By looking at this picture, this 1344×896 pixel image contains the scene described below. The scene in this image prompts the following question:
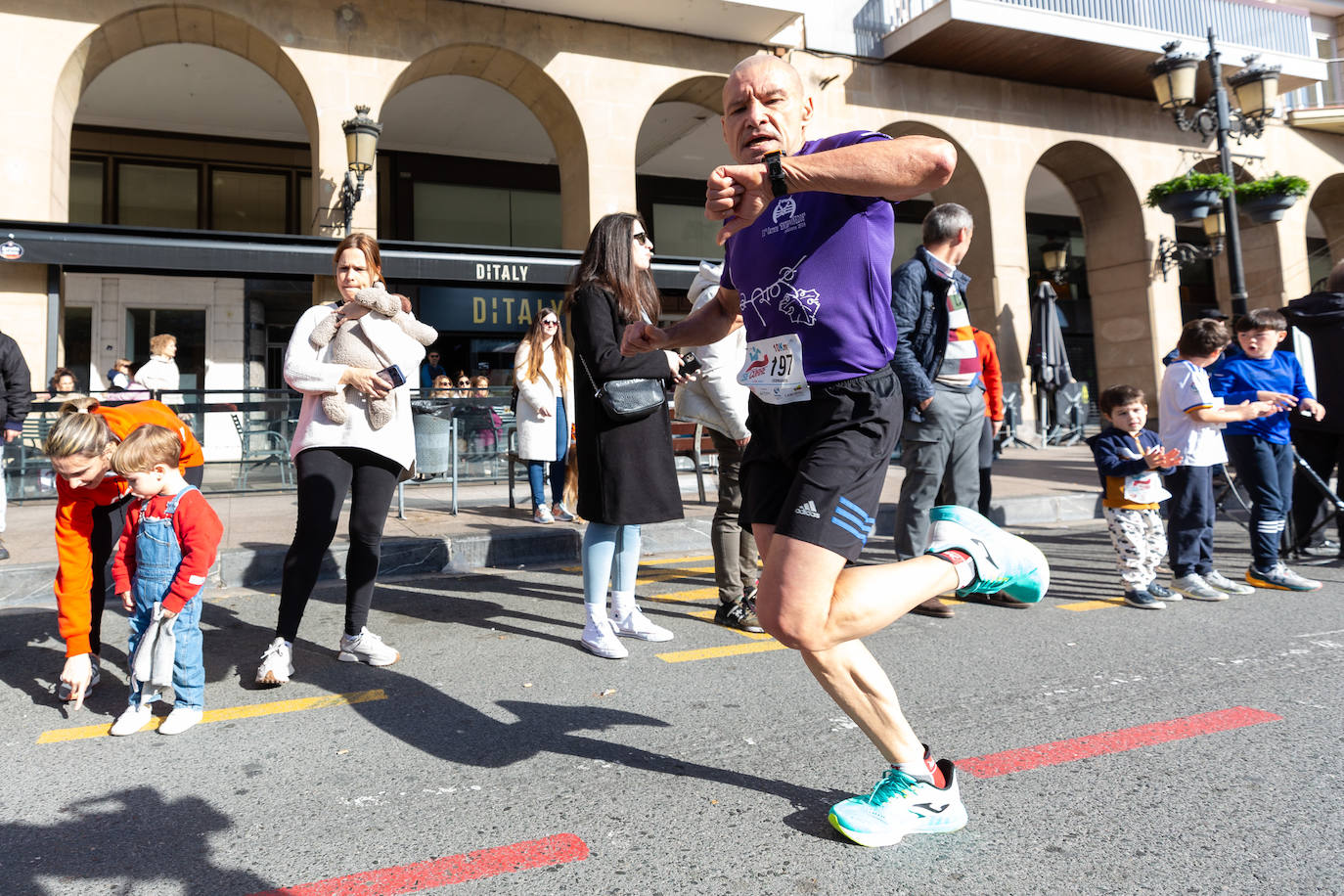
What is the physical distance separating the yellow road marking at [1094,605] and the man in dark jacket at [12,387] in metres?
6.94

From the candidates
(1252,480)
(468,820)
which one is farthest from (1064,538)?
(468,820)

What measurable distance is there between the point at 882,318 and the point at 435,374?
535 inches

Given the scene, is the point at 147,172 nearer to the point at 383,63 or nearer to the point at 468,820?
the point at 383,63

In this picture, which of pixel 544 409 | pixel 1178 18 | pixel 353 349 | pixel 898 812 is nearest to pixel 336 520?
pixel 353 349

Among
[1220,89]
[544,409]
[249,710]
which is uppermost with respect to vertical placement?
[1220,89]

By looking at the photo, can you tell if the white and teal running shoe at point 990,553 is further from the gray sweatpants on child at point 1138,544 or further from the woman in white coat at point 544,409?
the woman in white coat at point 544,409

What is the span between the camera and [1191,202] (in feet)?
42.2

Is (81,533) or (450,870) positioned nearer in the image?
(450,870)

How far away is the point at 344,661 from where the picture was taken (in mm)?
3705

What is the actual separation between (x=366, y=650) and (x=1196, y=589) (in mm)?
4327

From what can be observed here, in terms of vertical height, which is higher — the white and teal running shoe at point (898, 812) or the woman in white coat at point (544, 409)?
the woman in white coat at point (544, 409)

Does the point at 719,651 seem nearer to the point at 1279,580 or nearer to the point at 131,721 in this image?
the point at 131,721

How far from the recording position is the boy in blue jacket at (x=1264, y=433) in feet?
16.6

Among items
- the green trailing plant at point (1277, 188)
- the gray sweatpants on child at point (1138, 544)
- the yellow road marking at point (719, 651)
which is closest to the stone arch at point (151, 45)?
the yellow road marking at point (719, 651)
